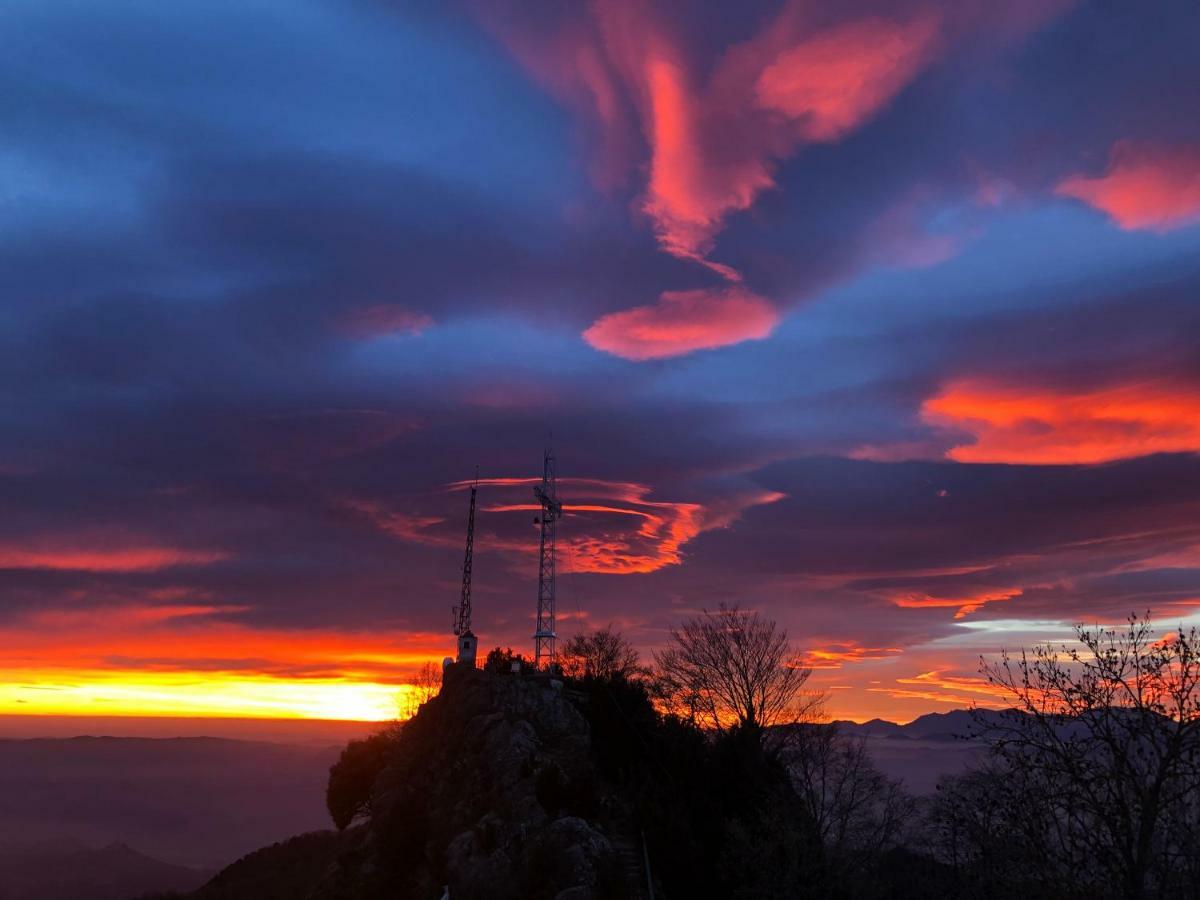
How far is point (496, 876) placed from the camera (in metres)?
50.4

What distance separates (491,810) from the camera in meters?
56.3

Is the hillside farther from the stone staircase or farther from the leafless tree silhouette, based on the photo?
the leafless tree silhouette

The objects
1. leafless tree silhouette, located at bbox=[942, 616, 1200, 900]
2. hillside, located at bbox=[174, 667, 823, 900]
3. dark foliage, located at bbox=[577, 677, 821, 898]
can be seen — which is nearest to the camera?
leafless tree silhouette, located at bbox=[942, 616, 1200, 900]

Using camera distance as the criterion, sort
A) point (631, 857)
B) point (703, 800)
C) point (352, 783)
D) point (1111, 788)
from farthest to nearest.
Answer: point (352, 783) → point (703, 800) → point (631, 857) → point (1111, 788)

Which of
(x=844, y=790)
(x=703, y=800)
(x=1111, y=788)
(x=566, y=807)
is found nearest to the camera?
(x=1111, y=788)

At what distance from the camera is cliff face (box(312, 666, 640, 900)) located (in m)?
49.0

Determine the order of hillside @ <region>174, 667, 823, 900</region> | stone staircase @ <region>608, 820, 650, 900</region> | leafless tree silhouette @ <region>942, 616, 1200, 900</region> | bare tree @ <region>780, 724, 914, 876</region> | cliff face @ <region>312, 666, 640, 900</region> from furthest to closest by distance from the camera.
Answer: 1. bare tree @ <region>780, 724, 914, 876</region>
2. cliff face @ <region>312, 666, 640, 900</region>
3. hillside @ <region>174, 667, 823, 900</region>
4. stone staircase @ <region>608, 820, 650, 900</region>
5. leafless tree silhouette @ <region>942, 616, 1200, 900</region>

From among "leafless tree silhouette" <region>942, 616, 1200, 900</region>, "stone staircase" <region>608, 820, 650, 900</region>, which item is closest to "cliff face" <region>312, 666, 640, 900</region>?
"stone staircase" <region>608, 820, 650, 900</region>

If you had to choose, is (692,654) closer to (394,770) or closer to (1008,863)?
(394,770)

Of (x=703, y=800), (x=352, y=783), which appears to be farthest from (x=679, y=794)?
(x=352, y=783)

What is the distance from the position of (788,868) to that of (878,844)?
14054mm

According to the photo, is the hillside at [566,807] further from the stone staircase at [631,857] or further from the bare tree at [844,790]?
the bare tree at [844,790]

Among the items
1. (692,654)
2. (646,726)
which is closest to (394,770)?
(646,726)

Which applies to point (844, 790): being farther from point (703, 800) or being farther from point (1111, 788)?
point (1111, 788)
